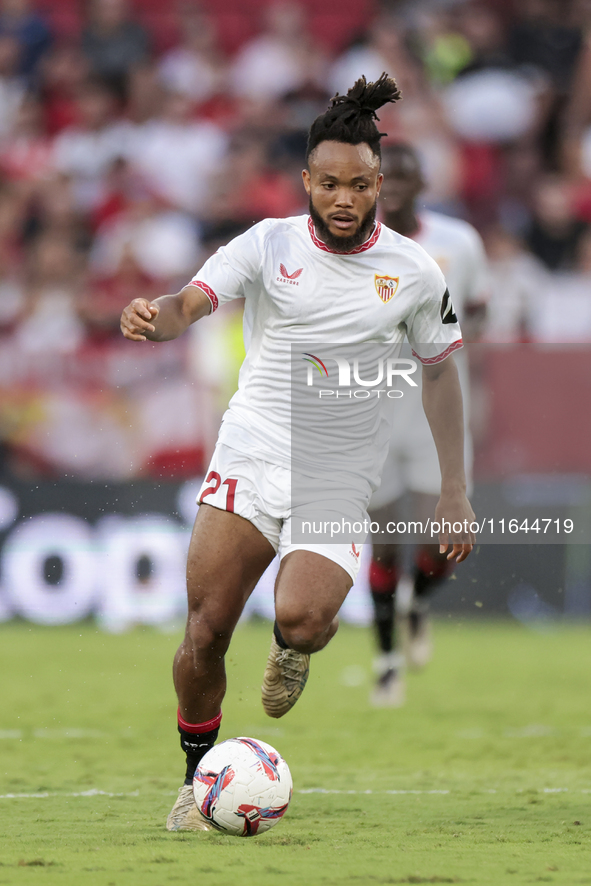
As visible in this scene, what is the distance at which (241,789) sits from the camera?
4211 millimetres

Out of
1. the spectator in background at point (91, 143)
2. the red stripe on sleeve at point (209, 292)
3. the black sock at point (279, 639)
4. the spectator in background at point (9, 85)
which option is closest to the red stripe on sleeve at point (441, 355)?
the red stripe on sleeve at point (209, 292)

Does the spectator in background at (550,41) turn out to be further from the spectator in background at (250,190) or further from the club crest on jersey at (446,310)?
the club crest on jersey at (446,310)

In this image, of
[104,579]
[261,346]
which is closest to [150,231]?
[104,579]

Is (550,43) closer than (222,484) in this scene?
No

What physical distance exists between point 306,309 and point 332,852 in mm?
1869

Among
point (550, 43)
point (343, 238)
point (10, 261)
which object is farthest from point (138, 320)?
point (550, 43)

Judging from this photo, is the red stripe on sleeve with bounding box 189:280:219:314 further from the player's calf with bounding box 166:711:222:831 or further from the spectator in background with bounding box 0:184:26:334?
the spectator in background with bounding box 0:184:26:334

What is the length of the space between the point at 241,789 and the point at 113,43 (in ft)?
38.4

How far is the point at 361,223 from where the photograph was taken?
455 centimetres

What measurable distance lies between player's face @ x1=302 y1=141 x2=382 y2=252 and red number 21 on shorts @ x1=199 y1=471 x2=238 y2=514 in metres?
0.94

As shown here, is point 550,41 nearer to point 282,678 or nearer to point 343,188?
point 343,188

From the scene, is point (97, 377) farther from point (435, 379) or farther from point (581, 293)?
point (435, 379)

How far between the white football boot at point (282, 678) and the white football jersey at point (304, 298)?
804mm

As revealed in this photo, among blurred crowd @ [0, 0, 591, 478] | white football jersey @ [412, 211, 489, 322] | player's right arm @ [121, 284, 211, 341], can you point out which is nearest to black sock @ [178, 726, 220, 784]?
player's right arm @ [121, 284, 211, 341]
